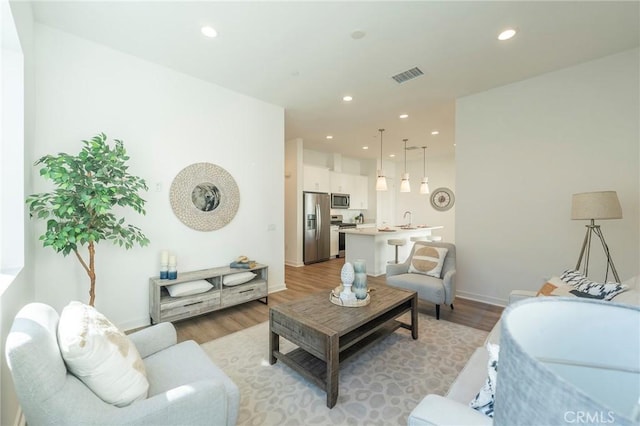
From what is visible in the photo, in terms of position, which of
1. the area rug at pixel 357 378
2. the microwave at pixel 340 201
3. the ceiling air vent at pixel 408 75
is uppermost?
the ceiling air vent at pixel 408 75

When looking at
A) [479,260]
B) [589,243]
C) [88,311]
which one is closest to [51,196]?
[88,311]

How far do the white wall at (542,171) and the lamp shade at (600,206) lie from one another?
69 centimetres

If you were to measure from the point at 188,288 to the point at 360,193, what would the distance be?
19.9 feet

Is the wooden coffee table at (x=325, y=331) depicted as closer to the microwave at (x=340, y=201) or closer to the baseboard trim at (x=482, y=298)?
the baseboard trim at (x=482, y=298)

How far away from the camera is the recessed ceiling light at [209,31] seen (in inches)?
98.3

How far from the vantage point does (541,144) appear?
3.36m

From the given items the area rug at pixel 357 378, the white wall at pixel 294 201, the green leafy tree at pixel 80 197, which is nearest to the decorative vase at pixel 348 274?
the area rug at pixel 357 378

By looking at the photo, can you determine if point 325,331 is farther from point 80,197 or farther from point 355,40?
point 355,40

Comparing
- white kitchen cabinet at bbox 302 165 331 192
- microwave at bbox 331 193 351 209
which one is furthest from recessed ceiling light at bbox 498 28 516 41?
microwave at bbox 331 193 351 209

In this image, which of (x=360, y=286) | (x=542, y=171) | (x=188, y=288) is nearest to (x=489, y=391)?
(x=360, y=286)

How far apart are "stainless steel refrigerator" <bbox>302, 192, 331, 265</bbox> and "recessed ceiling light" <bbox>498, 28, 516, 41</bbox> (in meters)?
4.40

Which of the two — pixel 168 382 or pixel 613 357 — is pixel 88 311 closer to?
pixel 168 382

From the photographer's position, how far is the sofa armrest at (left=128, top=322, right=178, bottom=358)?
5.47 ft

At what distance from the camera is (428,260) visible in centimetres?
351
